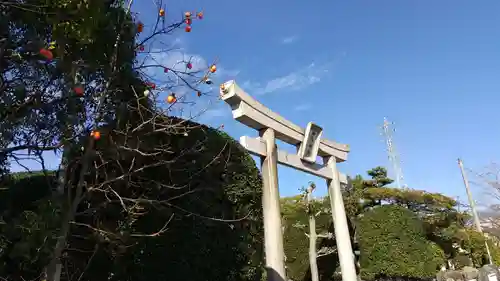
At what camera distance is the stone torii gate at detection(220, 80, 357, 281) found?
455 cm

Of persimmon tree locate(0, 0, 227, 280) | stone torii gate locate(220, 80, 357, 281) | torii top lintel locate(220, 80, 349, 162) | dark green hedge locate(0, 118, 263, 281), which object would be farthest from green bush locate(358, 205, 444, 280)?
persimmon tree locate(0, 0, 227, 280)

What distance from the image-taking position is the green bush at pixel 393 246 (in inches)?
441

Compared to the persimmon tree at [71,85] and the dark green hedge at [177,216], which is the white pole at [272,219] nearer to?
the dark green hedge at [177,216]

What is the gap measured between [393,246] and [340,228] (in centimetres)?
574

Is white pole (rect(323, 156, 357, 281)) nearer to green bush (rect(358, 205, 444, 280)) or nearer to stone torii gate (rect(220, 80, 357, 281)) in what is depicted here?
stone torii gate (rect(220, 80, 357, 281))

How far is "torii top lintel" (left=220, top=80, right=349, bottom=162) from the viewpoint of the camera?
Answer: 4668mm

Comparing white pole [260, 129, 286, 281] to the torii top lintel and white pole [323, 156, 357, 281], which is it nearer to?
the torii top lintel

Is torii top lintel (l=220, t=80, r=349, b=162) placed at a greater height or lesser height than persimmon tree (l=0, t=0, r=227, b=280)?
greater

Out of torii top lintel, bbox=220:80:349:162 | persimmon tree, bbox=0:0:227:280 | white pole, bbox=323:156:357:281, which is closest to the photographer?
persimmon tree, bbox=0:0:227:280

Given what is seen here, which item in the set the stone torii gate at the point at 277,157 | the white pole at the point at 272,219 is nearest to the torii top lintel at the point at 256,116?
the stone torii gate at the point at 277,157

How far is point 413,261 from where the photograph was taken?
37.0ft

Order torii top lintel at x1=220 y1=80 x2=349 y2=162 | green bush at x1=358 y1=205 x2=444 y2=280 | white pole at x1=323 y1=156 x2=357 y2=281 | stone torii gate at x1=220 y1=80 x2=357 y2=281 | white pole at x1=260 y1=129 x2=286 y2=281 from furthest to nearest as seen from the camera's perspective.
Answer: green bush at x1=358 y1=205 x2=444 y2=280 → white pole at x1=323 y1=156 x2=357 y2=281 → torii top lintel at x1=220 y1=80 x2=349 y2=162 → stone torii gate at x1=220 y1=80 x2=357 y2=281 → white pole at x1=260 y1=129 x2=286 y2=281

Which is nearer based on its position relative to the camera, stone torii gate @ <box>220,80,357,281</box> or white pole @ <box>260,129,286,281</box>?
white pole @ <box>260,129,286,281</box>

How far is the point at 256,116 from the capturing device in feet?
16.4
